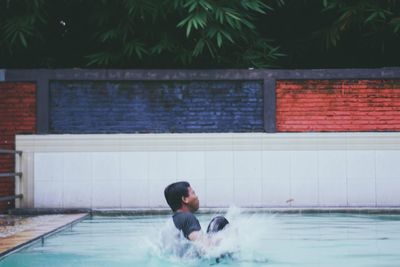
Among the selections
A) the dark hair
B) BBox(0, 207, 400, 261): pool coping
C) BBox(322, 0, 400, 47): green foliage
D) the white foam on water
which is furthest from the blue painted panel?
the dark hair

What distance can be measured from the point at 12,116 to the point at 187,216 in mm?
6102

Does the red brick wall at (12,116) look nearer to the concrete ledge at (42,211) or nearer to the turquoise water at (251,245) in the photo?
the concrete ledge at (42,211)

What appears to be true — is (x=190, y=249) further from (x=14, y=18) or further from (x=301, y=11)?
(x=301, y=11)

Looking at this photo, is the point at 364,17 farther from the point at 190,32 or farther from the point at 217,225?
the point at 217,225

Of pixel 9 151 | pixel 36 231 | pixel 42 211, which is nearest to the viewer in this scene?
pixel 36 231

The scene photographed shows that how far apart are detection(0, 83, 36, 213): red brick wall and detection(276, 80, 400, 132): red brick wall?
364 centimetres

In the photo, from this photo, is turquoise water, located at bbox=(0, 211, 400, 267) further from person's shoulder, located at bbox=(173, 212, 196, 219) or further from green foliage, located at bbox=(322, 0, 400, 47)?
green foliage, located at bbox=(322, 0, 400, 47)

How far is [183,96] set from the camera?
34.7ft

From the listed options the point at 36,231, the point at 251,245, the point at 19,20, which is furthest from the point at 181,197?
the point at 19,20

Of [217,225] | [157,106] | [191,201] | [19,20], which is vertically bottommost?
[217,225]

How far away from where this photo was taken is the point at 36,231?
7094 millimetres

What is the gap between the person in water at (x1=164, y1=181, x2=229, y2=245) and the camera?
4.92 m

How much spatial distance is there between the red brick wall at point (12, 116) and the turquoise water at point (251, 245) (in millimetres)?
1939

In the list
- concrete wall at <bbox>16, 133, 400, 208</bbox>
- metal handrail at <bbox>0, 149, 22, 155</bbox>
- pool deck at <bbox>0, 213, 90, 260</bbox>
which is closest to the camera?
pool deck at <bbox>0, 213, 90, 260</bbox>
